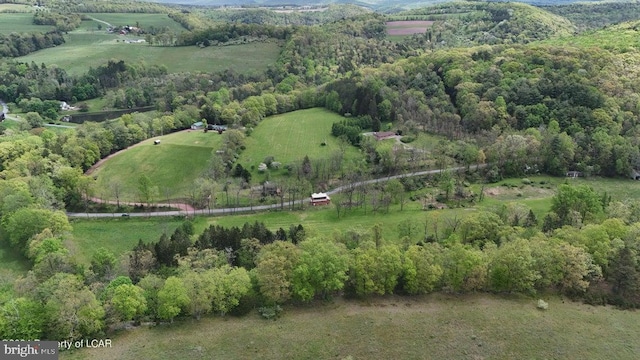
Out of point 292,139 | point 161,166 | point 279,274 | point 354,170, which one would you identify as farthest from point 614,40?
point 279,274

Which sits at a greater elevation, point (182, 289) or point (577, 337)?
point (182, 289)

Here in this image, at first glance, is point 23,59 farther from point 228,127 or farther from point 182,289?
point 182,289

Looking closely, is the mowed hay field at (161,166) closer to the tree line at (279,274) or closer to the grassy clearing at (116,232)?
the grassy clearing at (116,232)

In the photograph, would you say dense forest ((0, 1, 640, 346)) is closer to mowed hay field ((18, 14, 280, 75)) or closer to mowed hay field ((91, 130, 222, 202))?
mowed hay field ((91, 130, 222, 202))

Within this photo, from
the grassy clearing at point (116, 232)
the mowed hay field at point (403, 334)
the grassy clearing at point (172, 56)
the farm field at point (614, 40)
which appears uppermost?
the farm field at point (614, 40)

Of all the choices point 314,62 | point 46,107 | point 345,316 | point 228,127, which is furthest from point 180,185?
point 314,62

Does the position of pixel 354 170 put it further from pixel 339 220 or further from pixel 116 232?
pixel 116 232

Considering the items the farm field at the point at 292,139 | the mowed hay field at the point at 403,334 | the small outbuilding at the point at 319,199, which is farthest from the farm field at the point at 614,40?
the mowed hay field at the point at 403,334
